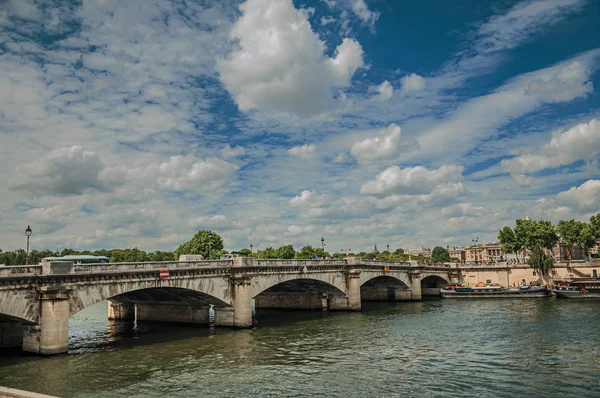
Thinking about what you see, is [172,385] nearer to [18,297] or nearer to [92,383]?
[92,383]

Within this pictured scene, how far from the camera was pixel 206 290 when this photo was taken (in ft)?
166

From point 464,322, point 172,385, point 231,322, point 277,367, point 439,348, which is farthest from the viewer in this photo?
point 464,322

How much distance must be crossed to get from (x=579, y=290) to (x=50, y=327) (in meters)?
89.3

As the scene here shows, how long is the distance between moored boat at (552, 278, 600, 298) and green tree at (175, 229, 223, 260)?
83.4 metres

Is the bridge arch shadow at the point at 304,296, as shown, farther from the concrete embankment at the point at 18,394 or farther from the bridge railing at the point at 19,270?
the concrete embankment at the point at 18,394

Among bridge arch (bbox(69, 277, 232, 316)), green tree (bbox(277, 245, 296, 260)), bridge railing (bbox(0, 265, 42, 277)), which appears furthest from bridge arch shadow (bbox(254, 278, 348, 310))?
green tree (bbox(277, 245, 296, 260))

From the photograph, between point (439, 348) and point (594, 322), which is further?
point (594, 322)

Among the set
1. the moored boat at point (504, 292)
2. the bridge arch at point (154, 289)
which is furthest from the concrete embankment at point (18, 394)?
the moored boat at point (504, 292)

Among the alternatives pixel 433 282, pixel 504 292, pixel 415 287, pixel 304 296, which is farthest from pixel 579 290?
pixel 304 296

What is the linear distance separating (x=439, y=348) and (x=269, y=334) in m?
18.9

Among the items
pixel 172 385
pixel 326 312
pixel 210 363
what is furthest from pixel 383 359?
pixel 326 312

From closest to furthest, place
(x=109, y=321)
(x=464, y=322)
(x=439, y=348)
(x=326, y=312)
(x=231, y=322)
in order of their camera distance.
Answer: (x=439, y=348) < (x=231, y=322) < (x=464, y=322) < (x=109, y=321) < (x=326, y=312)

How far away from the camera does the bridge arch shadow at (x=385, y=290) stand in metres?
93.8

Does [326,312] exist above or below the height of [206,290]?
below
